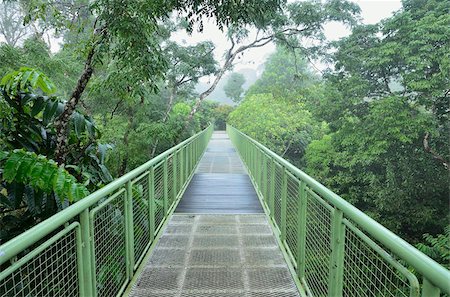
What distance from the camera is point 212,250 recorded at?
4180mm

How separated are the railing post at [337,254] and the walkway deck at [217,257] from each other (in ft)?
2.63

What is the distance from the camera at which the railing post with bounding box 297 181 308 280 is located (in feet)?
10.8

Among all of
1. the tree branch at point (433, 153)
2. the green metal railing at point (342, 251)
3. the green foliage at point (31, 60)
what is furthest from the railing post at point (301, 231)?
the tree branch at point (433, 153)

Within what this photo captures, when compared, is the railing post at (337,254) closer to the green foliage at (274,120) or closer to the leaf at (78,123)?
the leaf at (78,123)

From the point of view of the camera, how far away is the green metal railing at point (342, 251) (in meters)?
1.48

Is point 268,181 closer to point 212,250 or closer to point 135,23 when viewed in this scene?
point 212,250

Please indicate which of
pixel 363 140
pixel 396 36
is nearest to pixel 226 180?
pixel 363 140

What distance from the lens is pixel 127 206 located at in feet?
10.6

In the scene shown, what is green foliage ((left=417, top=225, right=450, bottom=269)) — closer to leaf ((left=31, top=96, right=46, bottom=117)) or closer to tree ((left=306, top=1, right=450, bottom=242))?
tree ((left=306, top=1, right=450, bottom=242))

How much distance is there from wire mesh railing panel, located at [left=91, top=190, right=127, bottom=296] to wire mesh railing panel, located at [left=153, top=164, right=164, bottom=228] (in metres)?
1.40

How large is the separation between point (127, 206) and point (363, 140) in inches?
472

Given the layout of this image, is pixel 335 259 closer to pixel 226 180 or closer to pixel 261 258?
pixel 261 258

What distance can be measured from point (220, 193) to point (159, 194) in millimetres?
2936

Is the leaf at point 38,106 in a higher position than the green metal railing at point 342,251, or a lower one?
higher
